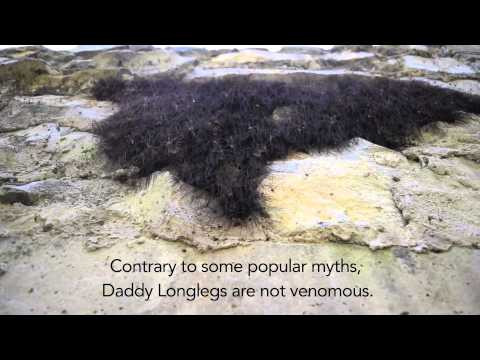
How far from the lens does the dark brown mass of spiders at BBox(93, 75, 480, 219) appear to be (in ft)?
15.7

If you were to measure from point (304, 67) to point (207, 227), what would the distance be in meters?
7.04

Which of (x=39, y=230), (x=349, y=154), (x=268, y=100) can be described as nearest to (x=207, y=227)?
(x=39, y=230)

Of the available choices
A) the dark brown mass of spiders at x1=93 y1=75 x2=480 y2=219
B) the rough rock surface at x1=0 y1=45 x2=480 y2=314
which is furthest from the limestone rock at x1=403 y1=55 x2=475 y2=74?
the rough rock surface at x1=0 y1=45 x2=480 y2=314

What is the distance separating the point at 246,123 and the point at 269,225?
2.12 meters

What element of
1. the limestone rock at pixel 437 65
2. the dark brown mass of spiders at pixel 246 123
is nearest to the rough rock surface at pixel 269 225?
the dark brown mass of spiders at pixel 246 123

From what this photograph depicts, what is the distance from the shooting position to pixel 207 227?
416 centimetres

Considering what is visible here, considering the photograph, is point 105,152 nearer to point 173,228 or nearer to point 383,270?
point 173,228

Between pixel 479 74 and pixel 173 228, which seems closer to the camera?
pixel 173 228

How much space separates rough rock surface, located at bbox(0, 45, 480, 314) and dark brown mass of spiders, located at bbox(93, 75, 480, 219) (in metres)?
0.23

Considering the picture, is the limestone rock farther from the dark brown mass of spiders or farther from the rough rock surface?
the rough rock surface

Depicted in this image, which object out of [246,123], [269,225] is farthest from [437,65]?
[269,225]

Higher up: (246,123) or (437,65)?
(437,65)

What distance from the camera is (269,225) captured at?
4.19m

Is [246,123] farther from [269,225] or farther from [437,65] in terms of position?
[437,65]
